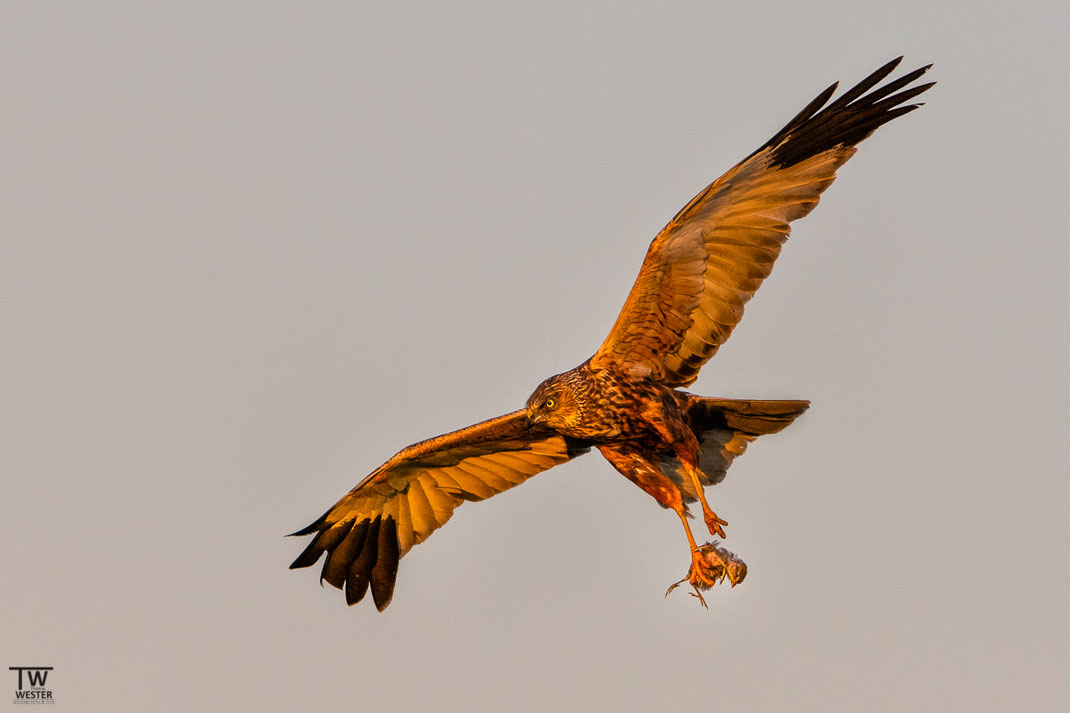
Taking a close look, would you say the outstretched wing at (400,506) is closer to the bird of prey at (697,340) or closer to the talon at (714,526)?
the bird of prey at (697,340)

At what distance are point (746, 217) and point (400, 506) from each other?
5.11 m

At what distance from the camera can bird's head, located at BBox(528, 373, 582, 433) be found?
13.6 m

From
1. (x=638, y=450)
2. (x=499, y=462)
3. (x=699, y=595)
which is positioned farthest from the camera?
(x=499, y=462)

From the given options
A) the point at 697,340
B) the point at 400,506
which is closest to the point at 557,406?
the point at 697,340

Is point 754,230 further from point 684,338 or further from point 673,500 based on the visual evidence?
point 673,500

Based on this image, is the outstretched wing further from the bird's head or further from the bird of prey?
the bird's head

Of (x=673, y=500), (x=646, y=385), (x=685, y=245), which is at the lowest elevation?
(x=673, y=500)

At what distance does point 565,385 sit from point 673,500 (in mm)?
1617

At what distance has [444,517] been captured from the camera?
1587 cm

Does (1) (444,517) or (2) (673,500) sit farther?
(1) (444,517)

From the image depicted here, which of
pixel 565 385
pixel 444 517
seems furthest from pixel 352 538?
pixel 565 385

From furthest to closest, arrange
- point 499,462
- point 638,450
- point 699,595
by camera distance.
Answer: point 499,462 → point 638,450 → point 699,595

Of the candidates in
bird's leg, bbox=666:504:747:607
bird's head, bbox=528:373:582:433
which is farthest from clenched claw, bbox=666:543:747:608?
bird's head, bbox=528:373:582:433

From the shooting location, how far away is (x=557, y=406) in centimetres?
1359
